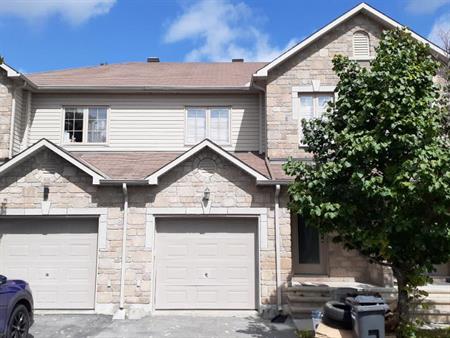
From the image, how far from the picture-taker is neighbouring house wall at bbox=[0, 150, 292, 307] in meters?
11.1

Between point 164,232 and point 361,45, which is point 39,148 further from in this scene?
point 361,45

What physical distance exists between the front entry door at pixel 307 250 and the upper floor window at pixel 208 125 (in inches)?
141

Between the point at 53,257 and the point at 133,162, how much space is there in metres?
3.41

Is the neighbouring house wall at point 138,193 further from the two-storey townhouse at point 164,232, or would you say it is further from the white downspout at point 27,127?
the white downspout at point 27,127

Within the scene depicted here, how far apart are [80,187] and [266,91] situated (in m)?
6.11

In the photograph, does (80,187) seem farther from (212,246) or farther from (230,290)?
(230,290)

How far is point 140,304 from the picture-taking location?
10.7 meters

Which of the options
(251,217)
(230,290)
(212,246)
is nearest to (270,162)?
(251,217)

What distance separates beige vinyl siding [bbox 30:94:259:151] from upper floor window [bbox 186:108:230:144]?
0.59 feet

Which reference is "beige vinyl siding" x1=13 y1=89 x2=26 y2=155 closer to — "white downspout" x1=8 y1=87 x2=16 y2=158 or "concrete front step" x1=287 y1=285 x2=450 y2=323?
"white downspout" x1=8 y1=87 x2=16 y2=158

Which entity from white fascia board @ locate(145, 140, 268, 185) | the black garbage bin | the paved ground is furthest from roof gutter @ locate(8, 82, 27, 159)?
the black garbage bin

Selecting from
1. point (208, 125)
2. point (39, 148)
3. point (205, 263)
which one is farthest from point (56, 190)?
point (208, 125)

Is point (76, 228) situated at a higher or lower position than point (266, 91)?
lower

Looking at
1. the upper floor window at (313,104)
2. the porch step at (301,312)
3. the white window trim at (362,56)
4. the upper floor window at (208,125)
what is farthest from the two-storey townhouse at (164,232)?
the white window trim at (362,56)
